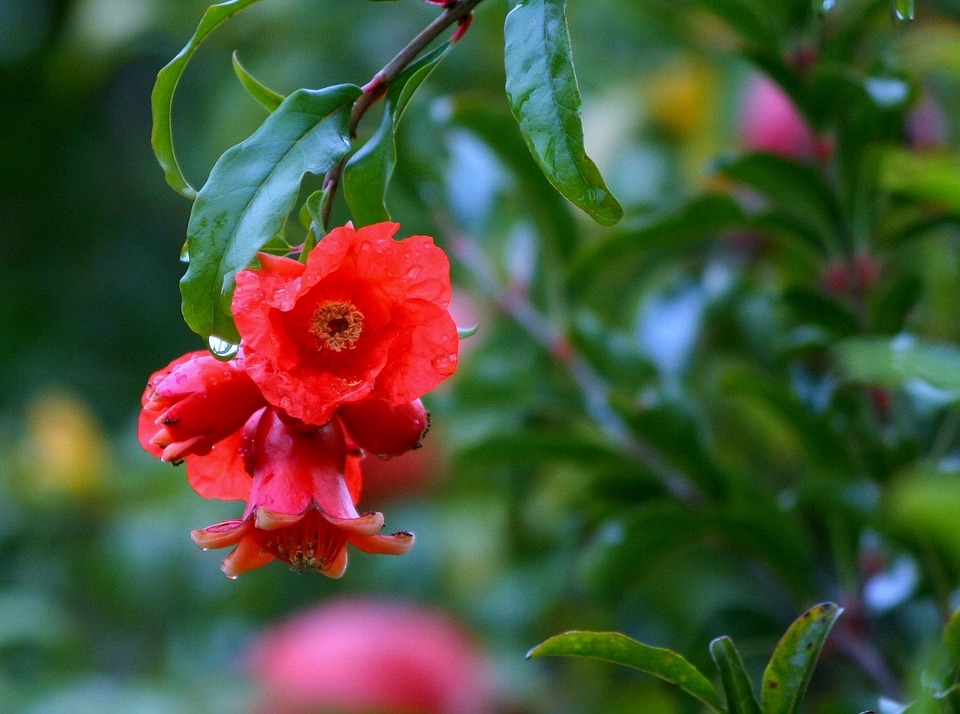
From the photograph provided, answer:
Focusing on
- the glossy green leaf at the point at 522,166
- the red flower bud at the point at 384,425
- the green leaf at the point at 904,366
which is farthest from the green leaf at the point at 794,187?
the red flower bud at the point at 384,425

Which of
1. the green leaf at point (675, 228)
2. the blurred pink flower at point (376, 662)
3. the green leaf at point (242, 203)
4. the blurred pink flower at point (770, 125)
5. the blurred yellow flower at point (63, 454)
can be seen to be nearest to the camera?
Answer: the green leaf at point (242, 203)

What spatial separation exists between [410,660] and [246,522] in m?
0.85

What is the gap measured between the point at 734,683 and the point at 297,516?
177 mm

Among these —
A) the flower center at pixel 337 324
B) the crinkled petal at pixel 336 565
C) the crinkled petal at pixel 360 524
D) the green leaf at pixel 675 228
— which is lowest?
the crinkled petal at pixel 336 565

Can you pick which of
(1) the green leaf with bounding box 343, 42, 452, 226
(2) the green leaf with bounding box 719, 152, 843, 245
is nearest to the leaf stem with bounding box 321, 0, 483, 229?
(1) the green leaf with bounding box 343, 42, 452, 226

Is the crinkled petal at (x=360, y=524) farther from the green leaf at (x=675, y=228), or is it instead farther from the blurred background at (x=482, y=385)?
the green leaf at (x=675, y=228)

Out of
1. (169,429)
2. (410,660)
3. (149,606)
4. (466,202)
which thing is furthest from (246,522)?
(149,606)

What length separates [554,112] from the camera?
0.40 m

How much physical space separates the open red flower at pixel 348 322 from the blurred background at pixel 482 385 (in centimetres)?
18

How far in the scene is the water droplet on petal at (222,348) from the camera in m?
0.41

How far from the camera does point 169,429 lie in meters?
0.44

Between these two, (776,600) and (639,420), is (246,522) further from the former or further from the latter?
(776,600)

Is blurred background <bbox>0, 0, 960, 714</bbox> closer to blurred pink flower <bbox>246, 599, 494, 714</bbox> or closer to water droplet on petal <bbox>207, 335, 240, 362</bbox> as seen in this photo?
blurred pink flower <bbox>246, 599, 494, 714</bbox>

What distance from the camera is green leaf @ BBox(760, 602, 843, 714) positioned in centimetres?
43
